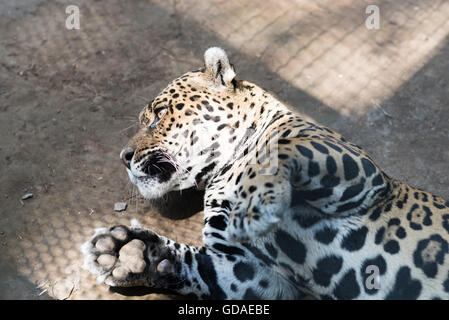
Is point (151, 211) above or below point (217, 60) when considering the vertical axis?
below

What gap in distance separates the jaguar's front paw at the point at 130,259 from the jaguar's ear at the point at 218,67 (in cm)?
135

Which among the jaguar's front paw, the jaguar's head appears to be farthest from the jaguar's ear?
the jaguar's front paw

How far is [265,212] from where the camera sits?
317cm

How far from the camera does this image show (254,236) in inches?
125

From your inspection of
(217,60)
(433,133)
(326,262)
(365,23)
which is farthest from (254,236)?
(365,23)

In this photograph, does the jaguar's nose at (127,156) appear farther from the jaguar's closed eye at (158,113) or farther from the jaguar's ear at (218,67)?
the jaguar's ear at (218,67)

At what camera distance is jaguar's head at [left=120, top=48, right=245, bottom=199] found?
428 cm

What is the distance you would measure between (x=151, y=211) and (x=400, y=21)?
4.28 m

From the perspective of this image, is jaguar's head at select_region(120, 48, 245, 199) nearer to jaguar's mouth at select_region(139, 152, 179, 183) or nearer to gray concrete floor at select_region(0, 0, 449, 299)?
jaguar's mouth at select_region(139, 152, 179, 183)

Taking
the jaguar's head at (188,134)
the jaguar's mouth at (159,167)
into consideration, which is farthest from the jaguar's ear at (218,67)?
the jaguar's mouth at (159,167)

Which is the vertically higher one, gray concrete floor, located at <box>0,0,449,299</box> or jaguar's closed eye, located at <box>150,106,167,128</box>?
jaguar's closed eye, located at <box>150,106,167,128</box>

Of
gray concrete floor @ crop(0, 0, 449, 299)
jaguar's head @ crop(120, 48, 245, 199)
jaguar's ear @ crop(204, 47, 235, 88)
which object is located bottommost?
Answer: gray concrete floor @ crop(0, 0, 449, 299)

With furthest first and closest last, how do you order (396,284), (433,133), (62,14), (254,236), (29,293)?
(62,14) → (433,133) → (29,293) → (396,284) → (254,236)

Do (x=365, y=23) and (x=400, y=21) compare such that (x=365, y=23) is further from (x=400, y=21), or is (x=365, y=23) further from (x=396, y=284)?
(x=396, y=284)
